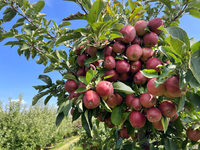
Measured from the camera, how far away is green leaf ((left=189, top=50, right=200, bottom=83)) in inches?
23.2

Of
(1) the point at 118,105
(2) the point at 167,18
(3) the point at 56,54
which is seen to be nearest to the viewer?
(1) the point at 118,105

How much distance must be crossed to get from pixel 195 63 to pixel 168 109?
1.23 ft

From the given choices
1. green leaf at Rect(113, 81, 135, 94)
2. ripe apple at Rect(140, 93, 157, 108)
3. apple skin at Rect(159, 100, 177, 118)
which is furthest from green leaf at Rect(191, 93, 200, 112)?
green leaf at Rect(113, 81, 135, 94)

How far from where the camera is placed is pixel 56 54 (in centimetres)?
126

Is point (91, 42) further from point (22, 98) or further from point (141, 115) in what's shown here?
point (22, 98)

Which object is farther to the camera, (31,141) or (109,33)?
(31,141)

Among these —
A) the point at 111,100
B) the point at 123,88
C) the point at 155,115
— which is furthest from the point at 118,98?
the point at 155,115

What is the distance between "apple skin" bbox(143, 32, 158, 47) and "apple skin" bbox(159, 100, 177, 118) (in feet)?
1.52

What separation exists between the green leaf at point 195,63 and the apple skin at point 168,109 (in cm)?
35

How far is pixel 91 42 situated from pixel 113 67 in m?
0.27

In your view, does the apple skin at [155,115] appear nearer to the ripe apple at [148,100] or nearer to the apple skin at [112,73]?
the ripe apple at [148,100]

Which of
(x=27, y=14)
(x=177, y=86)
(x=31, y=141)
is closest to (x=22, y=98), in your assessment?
(x=31, y=141)

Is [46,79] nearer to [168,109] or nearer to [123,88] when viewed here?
[123,88]

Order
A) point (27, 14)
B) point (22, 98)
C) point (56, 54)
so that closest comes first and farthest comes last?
point (56, 54), point (27, 14), point (22, 98)
